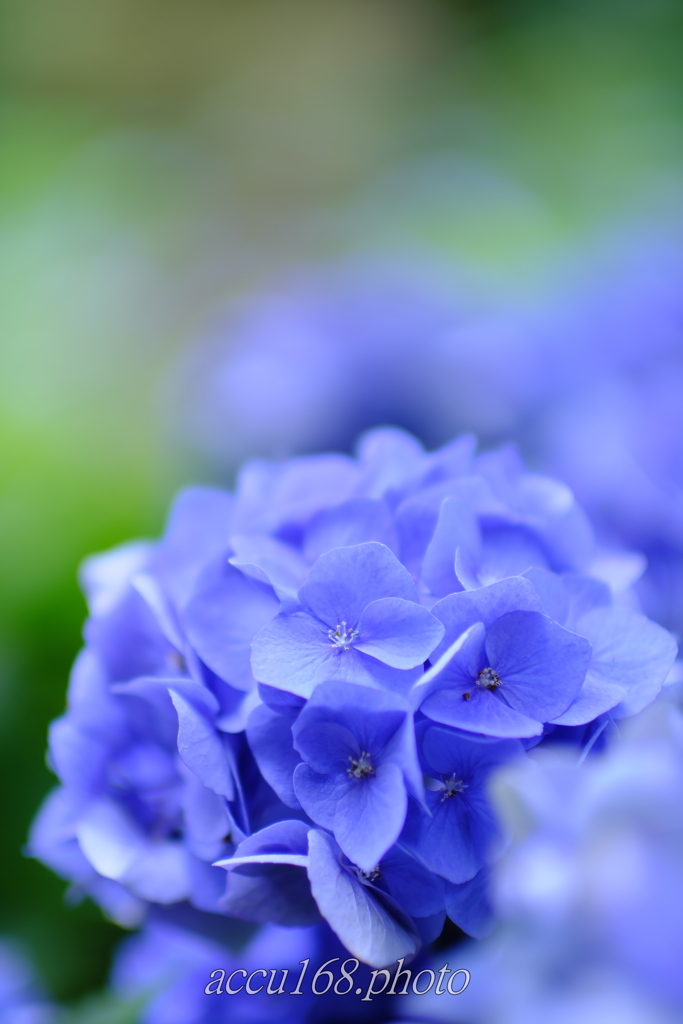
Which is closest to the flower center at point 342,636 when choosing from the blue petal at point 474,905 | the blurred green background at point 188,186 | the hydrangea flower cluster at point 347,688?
the hydrangea flower cluster at point 347,688

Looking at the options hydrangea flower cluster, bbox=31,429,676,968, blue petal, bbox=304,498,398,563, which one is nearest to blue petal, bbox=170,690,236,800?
hydrangea flower cluster, bbox=31,429,676,968

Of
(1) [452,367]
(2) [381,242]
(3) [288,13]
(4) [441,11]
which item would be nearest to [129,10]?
(3) [288,13]

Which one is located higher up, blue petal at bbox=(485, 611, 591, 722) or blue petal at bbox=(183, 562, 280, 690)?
blue petal at bbox=(183, 562, 280, 690)

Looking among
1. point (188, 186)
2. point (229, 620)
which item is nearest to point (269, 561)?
point (229, 620)

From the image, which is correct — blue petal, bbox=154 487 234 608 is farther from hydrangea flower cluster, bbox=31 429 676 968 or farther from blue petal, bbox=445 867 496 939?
blue petal, bbox=445 867 496 939

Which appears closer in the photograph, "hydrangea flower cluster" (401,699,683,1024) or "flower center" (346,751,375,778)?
"hydrangea flower cluster" (401,699,683,1024)

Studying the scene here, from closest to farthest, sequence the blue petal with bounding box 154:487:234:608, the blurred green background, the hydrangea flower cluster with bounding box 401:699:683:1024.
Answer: the hydrangea flower cluster with bounding box 401:699:683:1024, the blue petal with bounding box 154:487:234:608, the blurred green background
